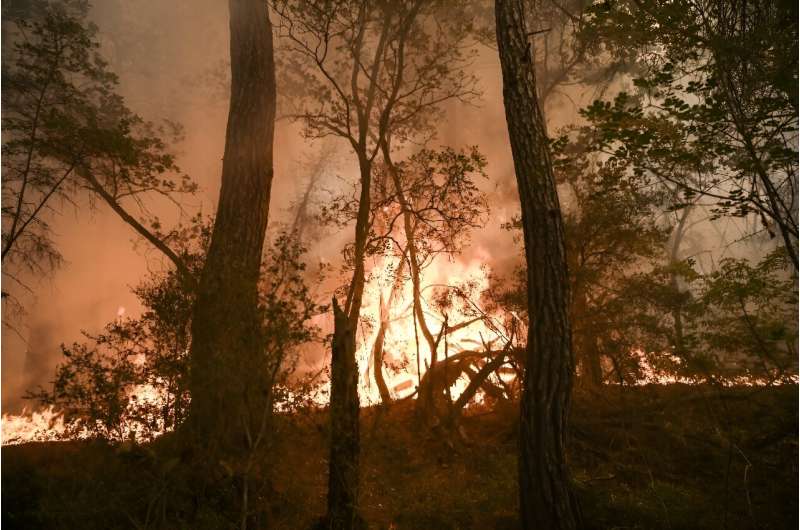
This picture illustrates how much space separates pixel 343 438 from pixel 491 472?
3.75 metres

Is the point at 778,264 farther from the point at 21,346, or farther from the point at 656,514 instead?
the point at 21,346

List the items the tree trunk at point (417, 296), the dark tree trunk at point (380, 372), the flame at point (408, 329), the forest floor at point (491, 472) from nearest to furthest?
the forest floor at point (491, 472) → the tree trunk at point (417, 296) → the dark tree trunk at point (380, 372) → the flame at point (408, 329)

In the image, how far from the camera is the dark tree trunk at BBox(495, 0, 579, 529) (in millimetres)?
4590

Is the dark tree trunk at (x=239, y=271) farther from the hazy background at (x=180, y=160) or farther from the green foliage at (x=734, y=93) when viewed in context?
the hazy background at (x=180, y=160)

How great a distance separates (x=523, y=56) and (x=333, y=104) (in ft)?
25.5

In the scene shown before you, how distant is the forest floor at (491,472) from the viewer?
526 cm

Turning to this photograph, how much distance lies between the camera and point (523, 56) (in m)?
5.33

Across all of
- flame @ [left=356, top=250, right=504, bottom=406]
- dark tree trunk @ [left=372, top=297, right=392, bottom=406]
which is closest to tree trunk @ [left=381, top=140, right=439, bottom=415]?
dark tree trunk @ [left=372, top=297, right=392, bottom=406]

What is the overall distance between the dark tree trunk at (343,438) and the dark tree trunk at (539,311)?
2.11 meters

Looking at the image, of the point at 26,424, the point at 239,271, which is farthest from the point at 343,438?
the point at 26,424

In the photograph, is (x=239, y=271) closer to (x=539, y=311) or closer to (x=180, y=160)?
(x=539, y=311)

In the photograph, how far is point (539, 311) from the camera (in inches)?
192

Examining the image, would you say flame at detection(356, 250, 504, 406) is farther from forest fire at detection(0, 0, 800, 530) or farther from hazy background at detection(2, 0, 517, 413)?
forest fire at detection(0, 0, 800, 530)

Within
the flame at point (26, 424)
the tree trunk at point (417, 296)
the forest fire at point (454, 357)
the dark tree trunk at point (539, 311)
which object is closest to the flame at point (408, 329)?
the forest fire at point (454, 357)
